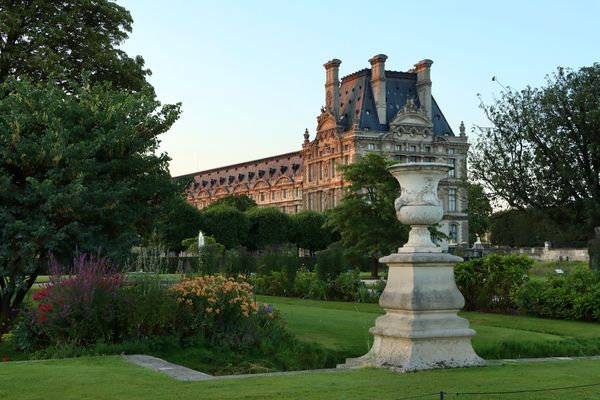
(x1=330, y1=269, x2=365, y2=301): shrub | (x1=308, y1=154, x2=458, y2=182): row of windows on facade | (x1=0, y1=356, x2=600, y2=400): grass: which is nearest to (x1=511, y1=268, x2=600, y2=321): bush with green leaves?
(x1=330, y1=269, x2=365, y2=301): shrub

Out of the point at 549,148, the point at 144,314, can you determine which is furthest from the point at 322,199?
the point at 144,314

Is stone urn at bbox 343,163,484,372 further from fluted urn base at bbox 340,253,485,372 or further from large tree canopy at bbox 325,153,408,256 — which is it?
large tree canopy at bbox 325,153,408,256

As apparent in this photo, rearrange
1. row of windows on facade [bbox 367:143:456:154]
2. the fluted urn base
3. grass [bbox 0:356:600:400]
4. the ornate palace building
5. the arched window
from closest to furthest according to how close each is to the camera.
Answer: grass [bbox 0:356:600:400]
the fluted urn base
row of windows on facade [bbox 367:143:456:154]
the ornate palace building
the arched window

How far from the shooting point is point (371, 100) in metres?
81.8

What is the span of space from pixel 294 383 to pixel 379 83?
249ft

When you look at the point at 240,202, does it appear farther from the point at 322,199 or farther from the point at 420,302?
the point at 420,302

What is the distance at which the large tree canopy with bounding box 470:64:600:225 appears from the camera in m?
28.1

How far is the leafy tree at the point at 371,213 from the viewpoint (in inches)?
1346

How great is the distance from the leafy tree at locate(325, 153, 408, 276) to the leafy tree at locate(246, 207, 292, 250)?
28.0 m

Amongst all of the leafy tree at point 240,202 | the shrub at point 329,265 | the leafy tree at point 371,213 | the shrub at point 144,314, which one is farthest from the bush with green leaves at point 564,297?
the leafy tree at point 240,202

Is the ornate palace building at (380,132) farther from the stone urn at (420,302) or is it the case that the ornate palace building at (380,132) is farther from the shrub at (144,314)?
the stone urn at (420,302)

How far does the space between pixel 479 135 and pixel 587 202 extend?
205 inches

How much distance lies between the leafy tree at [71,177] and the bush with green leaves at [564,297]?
25.5ft

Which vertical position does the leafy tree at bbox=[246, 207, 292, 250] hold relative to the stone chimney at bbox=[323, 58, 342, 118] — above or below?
below
